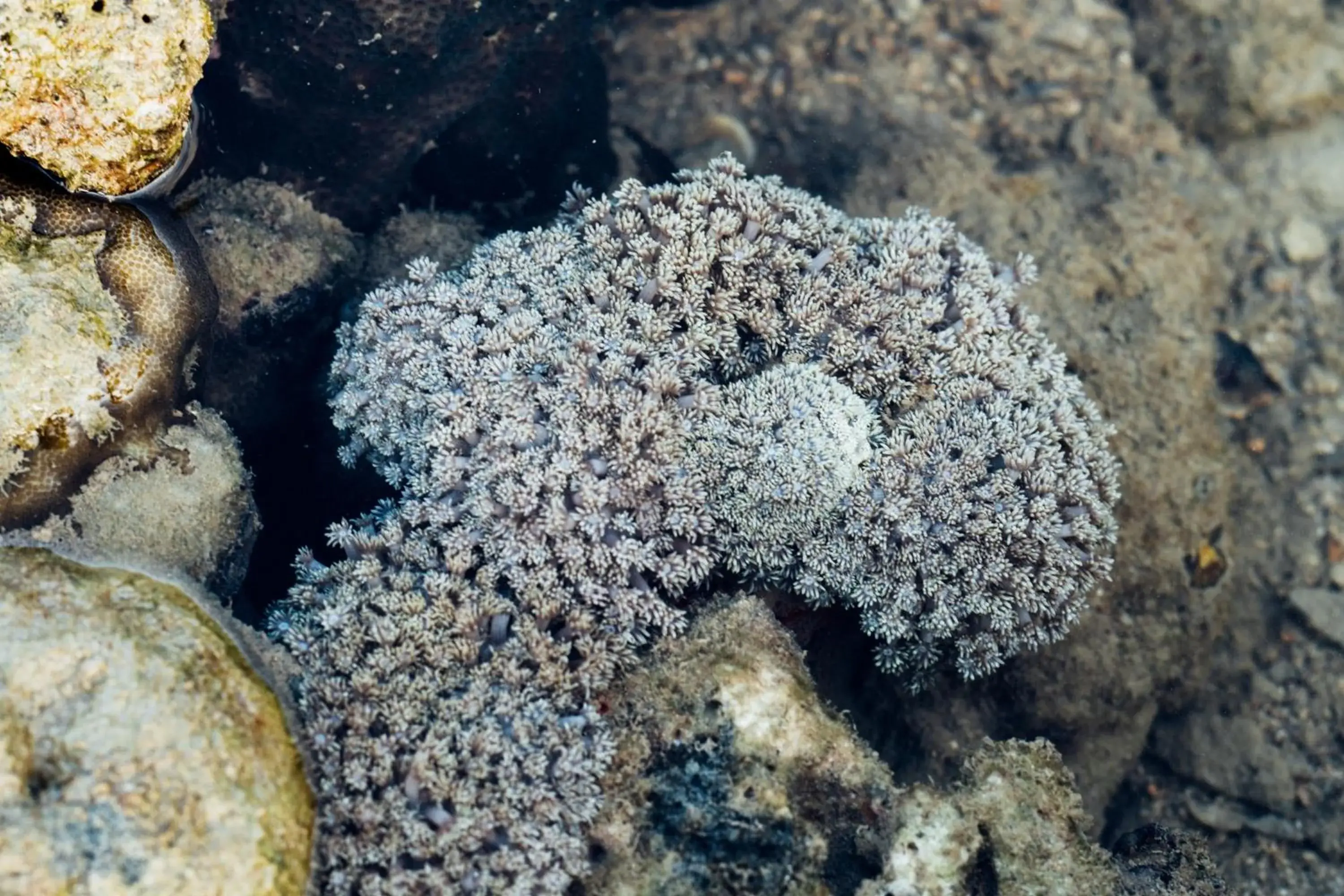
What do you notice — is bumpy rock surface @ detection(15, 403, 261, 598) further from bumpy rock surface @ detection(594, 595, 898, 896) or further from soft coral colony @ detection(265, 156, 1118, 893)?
bumpy rock surface @ detection(594, 595, 898, 896)

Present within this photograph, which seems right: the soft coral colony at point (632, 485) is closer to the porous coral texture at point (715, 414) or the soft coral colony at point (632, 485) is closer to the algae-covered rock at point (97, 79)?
the porous coral texture at point (715, 414)

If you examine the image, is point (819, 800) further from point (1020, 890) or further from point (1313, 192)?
point (1313, 192)

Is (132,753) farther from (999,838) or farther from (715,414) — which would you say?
(999,838)

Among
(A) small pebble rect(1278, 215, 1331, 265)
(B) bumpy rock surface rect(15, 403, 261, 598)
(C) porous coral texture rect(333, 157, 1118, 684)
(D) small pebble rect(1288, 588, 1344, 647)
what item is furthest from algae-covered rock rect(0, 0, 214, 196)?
(A) small pebble rect(1278, 215, 1331, 265)

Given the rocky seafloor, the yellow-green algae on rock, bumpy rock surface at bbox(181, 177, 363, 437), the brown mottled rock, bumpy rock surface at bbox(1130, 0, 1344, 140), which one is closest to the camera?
the yellow-green algae on rock

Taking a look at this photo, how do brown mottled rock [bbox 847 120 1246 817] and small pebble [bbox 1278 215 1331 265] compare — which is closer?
brown mottled rock [bbox 847 120 1246 817]

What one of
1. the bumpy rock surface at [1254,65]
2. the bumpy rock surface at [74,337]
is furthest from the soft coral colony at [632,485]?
the bumpy rock surface at [1254,65]
